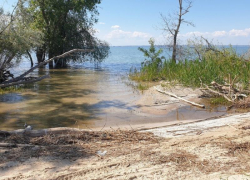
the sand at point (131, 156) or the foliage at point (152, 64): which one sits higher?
the foliage at point (152, 64)

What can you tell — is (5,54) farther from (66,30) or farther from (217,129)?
(66,30)

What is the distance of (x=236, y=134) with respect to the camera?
5.63m

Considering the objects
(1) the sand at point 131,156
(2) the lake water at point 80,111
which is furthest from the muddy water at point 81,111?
(1) the sand at point 131,156

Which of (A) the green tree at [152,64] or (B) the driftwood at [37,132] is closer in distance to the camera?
(B) the driftwood at [37,132]

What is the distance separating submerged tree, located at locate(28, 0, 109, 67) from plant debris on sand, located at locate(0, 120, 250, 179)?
2023 centimetres

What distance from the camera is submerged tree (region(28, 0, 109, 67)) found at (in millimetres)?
24053

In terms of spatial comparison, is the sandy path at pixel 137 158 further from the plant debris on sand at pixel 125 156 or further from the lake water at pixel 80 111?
the lake water at pixel 80 111

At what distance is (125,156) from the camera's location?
4.49 meters

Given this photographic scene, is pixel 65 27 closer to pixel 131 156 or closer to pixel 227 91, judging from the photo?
pixel 227 91

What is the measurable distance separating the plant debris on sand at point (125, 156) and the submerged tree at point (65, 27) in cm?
2023

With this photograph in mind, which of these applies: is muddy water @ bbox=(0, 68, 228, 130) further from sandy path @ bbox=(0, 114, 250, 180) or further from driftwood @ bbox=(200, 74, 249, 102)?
sandy path @ bbox=(0, 114, 250, 180)

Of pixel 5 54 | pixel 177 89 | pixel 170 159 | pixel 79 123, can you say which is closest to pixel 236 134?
pixel 170 159

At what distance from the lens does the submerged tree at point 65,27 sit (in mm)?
24053

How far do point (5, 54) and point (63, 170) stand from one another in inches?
433
